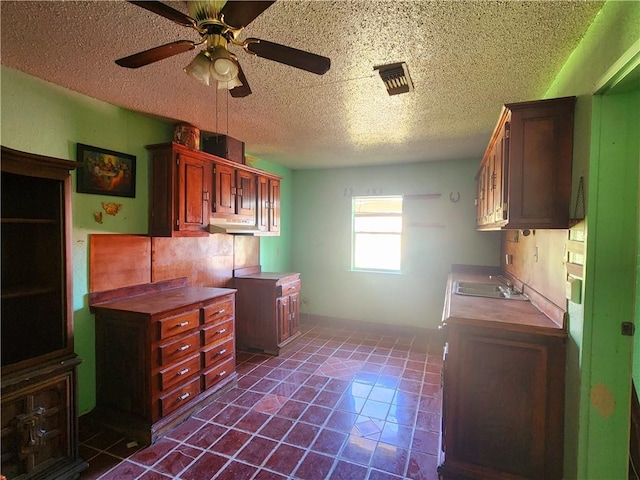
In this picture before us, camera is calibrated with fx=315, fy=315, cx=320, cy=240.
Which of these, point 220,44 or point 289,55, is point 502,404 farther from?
point 220,44

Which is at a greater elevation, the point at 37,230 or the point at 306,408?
the point at 37,230

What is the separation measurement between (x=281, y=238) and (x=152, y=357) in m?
3.07

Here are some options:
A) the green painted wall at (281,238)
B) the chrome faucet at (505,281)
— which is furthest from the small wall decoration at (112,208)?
the chrome faucet at (505,281)

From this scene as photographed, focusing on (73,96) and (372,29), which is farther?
(73,96)

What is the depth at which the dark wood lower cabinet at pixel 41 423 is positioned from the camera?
1649 mm

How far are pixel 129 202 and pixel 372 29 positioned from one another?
2339mm

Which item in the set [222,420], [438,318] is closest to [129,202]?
[222,420]

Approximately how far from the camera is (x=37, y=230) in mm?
1952

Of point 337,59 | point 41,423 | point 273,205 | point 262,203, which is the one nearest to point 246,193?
point 262,203

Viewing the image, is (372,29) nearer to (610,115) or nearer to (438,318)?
(610,115)

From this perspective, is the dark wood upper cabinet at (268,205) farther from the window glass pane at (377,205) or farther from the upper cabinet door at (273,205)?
the window glass pane at (377,205)

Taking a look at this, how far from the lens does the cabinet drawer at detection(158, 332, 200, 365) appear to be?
2283mm

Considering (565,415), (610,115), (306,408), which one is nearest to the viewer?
(610,115)

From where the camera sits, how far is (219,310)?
9.34 ft
